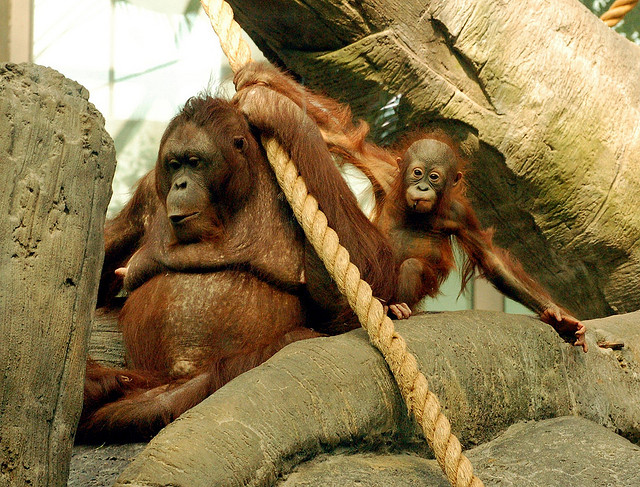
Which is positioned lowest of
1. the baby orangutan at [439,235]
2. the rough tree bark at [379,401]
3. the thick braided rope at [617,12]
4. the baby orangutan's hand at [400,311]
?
the rough tree bark at [379,401]

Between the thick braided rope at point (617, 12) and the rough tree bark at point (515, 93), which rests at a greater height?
the thick braided rope at point (617, 12)

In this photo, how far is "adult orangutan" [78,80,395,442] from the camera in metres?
2.35

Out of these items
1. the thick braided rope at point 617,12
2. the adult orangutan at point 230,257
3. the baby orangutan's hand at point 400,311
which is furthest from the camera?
the thick braided rope at point 617,12

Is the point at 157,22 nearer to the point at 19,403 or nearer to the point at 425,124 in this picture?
the point at 425,124

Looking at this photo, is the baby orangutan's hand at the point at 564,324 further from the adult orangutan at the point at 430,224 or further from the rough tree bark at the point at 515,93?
the rough tree bark at the point at 515,93

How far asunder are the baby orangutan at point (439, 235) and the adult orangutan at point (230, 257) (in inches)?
13.3

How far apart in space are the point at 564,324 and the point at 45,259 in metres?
1.88

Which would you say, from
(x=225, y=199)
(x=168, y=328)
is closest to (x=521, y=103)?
(x=225, y=199)

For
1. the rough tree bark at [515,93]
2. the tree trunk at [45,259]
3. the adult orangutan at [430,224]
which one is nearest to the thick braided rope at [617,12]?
the rough tree bark at [515,93]

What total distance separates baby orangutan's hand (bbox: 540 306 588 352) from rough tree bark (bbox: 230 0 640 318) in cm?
105

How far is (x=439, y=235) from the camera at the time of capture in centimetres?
285

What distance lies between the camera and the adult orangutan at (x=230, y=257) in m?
2.35

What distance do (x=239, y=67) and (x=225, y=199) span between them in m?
0.52

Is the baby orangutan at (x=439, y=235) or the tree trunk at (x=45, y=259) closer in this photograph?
the tree trunk at (x=45, y=259)
